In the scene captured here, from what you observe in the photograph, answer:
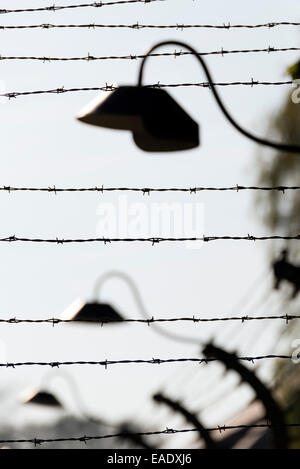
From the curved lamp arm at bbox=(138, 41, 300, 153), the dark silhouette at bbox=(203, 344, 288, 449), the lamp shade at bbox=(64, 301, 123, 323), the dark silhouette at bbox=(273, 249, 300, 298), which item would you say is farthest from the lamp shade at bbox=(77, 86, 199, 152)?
the dark silhouette at bbox=(273, 249, 300, 298)

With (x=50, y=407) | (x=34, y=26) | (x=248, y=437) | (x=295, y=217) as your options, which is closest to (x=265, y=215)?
(x=295, y=217)

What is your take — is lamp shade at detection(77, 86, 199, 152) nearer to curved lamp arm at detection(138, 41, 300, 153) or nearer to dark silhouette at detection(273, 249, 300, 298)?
curved lamp arm at detection(138, 41, 300, 153)

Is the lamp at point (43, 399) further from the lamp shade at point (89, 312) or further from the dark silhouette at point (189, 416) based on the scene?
the lamp shade at point (89, 312)

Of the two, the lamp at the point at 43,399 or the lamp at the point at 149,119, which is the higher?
the lamp at the point at 43,399

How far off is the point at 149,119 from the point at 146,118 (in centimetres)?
2

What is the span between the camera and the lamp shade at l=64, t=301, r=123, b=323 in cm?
1054

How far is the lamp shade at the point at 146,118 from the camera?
6.85 metres

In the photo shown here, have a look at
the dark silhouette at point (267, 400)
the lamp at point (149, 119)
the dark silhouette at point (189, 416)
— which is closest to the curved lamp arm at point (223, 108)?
the lamp at point (149, 119)

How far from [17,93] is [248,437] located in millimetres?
19666

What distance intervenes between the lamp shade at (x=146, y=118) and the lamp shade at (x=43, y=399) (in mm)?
8478

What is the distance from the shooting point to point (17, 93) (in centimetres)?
751
